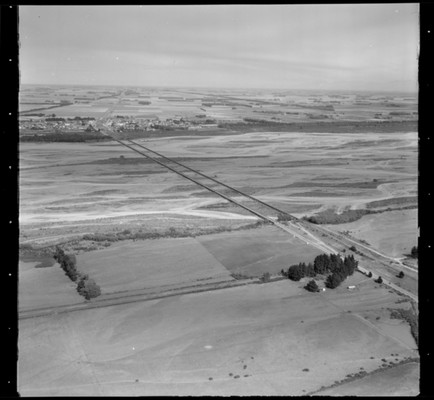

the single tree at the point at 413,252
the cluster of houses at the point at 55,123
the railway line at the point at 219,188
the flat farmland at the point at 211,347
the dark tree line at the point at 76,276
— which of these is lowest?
the flat farmland at the point at 211,347

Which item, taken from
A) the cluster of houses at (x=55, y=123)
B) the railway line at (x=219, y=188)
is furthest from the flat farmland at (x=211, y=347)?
the cluster of houses at (x=55, y=123)

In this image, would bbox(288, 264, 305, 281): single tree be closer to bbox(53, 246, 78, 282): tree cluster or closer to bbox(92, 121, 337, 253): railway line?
bbox(92, 121, 337, 253): railway line

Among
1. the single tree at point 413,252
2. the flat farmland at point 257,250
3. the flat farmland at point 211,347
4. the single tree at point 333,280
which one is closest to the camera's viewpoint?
the flat farmland at point 211,347

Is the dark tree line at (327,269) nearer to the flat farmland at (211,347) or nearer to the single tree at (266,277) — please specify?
the single tree at (266,277)

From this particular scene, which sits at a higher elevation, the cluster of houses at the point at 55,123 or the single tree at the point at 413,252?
the cluster of houses at the point at 55,123

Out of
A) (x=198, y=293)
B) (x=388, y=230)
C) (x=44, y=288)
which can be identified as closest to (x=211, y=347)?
(x=198, y=293)

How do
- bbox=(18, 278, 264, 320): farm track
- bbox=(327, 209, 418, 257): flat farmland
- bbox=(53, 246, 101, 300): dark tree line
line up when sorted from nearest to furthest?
bbox=(18, 278, 264, 320): farm track
bbox=(53, 246, 101, 300): dark tree line
bbox=(327, 209, 418, 257): flat farmland

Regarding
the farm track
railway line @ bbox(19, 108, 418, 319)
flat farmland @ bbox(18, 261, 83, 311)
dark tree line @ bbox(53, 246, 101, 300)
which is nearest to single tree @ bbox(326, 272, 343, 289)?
railway line @ bbox(19, 108, 418, 319)
